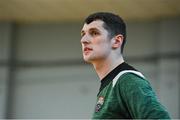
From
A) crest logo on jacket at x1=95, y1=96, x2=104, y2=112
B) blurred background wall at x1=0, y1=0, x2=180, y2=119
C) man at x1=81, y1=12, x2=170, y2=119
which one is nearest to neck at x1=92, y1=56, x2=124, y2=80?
man at x1=81, y1=12, x2=170, y2=119

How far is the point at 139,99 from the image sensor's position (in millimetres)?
1552

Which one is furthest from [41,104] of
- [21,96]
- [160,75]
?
[160,75]

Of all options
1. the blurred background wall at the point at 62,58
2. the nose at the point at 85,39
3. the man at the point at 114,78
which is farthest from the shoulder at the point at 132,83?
the blurred background wall at the point at 62,58

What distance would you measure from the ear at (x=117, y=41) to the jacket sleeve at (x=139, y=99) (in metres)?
0.19

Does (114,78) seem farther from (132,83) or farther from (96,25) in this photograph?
(96,25)

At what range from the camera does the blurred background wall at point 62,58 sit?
8.02 metres

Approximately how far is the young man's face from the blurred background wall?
599cm

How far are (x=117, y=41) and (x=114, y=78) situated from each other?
169mm

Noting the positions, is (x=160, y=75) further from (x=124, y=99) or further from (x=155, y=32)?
(x=124, y=99)

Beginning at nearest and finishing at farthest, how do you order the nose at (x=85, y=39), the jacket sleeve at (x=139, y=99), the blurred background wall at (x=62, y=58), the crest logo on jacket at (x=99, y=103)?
1. the jacket sleeve at (x=139, y=99)
2. the crest logo on jacket at (x=99, y=103)
3. the nose at (x=85, y=39)
4. the blurred background wall at (x=62, y=58)

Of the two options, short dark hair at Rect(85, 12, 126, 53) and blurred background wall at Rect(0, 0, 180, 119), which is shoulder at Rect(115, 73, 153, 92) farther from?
blurred background wall at Rect(0, 0, 180, 119)

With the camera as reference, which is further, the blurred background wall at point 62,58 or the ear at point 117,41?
the blurred background wall at point 62,58

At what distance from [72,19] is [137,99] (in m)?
7.10

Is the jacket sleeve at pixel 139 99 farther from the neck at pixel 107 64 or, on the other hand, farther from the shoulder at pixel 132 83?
the neck at pixel 107 64
